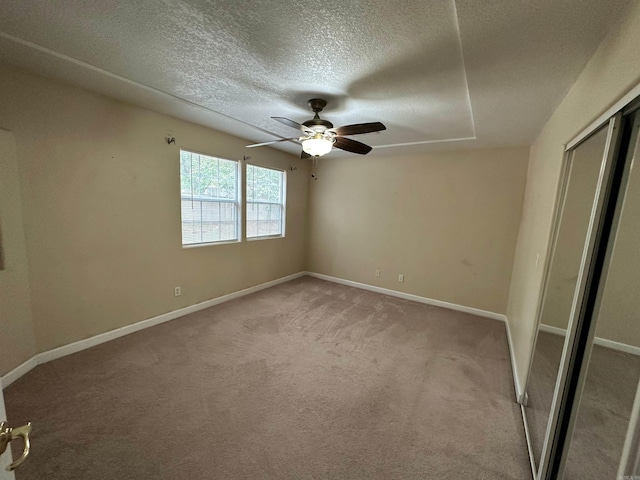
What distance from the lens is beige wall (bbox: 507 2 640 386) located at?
1.08 metres

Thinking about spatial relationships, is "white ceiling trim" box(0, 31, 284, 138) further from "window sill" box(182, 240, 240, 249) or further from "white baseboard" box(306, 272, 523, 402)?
"white baseboard" box(306, 272, 523, 402)

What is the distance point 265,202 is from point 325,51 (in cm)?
306

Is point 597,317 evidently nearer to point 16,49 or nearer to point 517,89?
point 517,89

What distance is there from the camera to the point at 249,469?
1.47 meters

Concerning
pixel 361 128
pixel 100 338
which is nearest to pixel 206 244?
pixel 100 338

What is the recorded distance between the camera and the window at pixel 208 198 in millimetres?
3312

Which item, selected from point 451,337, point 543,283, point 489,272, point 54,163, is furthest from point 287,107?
point 489,272

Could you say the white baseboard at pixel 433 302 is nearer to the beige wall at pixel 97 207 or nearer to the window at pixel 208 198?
the window at pixel 208 198

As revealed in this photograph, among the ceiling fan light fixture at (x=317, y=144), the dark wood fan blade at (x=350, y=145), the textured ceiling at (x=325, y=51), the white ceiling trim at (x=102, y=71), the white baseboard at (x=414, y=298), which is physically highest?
the textured ceiling at (x=325, y=51)

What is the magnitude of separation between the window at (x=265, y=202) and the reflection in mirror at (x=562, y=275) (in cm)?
369

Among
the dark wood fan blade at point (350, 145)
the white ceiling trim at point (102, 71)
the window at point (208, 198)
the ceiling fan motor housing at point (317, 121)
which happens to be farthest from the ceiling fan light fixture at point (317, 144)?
the window at point (208, 198)

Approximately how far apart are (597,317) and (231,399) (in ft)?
7.49

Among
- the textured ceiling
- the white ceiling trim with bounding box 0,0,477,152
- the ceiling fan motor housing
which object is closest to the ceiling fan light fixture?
the ceiling fan motor housing

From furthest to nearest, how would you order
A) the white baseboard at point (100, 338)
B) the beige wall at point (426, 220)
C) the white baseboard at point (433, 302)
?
the beige wall at point (426, 220) < the white baseboard at point (433, 302) < the white baseboard at point (100, 338)
